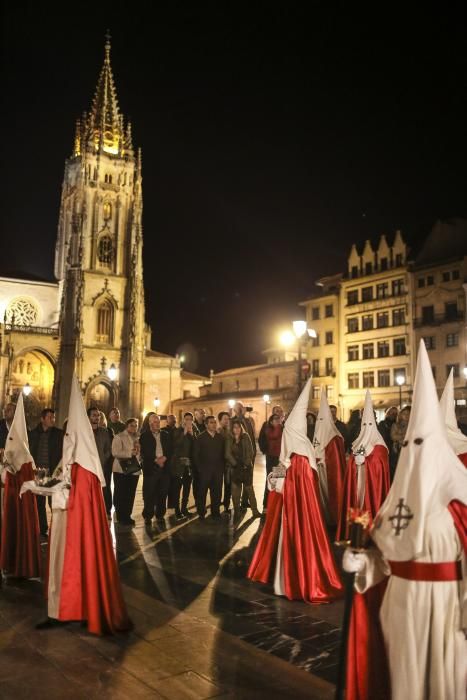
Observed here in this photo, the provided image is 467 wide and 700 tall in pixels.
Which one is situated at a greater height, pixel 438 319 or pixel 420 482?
pixel 438 319

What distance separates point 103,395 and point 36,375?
24.9 feet

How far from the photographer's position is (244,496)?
13367 mm

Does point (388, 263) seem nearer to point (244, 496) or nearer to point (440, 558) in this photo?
point (244, 496)

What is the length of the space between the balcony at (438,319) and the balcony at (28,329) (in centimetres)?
3347

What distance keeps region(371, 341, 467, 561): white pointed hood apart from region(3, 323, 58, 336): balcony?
55921mm

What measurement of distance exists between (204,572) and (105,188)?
2193 inches

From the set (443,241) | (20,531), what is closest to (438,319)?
(443,241)

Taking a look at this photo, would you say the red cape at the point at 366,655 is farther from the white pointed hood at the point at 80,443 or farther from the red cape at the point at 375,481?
the red cape at the point at 375,481

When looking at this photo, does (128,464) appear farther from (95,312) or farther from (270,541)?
(95,312)

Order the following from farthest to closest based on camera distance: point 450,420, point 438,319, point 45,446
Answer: point 438,319 → point 45,446 → point 450,420

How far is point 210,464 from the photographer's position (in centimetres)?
1256

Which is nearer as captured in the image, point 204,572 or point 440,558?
point 440,558

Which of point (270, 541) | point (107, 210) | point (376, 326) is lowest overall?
point (270, 541)

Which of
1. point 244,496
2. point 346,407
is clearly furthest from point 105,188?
point 244,496
